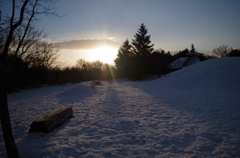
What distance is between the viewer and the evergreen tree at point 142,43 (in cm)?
3012

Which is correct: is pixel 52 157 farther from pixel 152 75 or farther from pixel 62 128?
pixel 152 75

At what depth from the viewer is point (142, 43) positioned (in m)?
30.8

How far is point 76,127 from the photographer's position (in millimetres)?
4555

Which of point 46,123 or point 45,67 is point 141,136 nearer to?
point 46,123

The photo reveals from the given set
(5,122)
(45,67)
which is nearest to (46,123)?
(5,122)

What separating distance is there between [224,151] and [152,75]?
1086 inches

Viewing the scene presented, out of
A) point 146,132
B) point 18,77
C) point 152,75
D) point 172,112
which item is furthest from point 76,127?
point 152,75

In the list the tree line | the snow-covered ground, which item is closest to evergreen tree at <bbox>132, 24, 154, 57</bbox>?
the tree line

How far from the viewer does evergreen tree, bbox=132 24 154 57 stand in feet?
98.8

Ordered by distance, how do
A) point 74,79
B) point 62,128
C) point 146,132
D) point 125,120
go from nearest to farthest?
point 146,132 → point 62,128 → point 125,120 → point 74,79

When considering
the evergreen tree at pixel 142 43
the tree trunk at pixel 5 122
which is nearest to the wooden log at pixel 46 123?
the tree trunk at pixel 5 122

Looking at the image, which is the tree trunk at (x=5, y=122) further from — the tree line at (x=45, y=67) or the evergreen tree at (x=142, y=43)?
the evergreen tree at (x=142, y=43)

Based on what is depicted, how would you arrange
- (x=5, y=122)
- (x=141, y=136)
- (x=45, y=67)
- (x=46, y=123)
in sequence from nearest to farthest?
(x=5, y=122) → (x=141, y=136) → (x=46, y=123) → (x=45, y=67)

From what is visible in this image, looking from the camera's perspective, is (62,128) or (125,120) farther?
(125,120)
